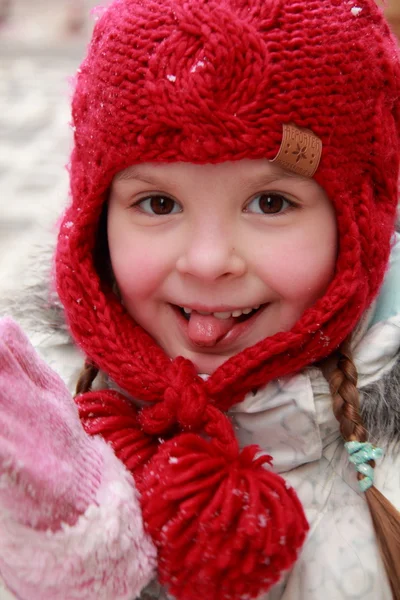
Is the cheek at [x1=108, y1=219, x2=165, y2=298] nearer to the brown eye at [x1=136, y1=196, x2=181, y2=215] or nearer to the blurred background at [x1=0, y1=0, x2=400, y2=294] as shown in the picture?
the brown eye at [x1=136, y1=196, x2=181, y2=215]

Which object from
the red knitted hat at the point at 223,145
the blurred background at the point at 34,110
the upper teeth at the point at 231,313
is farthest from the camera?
the blurred background at the point at 34,110

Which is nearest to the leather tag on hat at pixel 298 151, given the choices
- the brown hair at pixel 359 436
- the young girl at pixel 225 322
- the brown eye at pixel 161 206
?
the young girl at pixel 225 322

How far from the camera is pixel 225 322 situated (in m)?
0.83

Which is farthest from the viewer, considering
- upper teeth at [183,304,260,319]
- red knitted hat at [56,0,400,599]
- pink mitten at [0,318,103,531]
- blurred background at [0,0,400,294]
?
blurred background at [0,0,400,294]

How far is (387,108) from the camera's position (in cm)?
82

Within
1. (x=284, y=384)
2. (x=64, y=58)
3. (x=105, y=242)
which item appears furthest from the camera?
(x=64, y=58)

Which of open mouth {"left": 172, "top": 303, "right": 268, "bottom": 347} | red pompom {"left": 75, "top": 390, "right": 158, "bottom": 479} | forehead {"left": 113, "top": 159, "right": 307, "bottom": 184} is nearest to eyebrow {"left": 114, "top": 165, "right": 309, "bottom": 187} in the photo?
forehead {"left": 113, "top": 159, "right": 307, "bottom": 184}

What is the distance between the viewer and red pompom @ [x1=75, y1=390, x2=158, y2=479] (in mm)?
768

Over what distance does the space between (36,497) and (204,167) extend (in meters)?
0.36

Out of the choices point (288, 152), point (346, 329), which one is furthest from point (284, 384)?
point (288, 152)

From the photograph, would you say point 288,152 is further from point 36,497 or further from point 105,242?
point 36,497

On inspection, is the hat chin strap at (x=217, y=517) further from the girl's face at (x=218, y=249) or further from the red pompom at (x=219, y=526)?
the girl's face at (x=218, y=249)

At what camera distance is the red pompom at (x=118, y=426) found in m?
0.77

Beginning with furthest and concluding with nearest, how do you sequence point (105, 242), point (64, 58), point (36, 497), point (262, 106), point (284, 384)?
point (64, 58) < point (105, 242) < point (284, 384) < point (262, 106) < point (36, 497)
